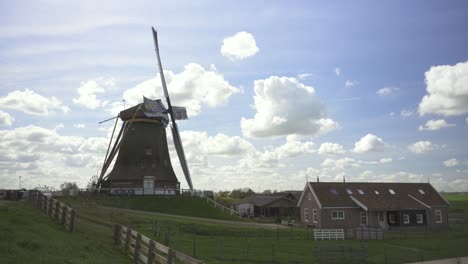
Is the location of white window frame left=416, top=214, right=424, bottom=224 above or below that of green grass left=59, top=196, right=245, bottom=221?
below

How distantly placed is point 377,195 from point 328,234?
14911 mm

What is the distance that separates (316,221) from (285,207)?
20.6 metres

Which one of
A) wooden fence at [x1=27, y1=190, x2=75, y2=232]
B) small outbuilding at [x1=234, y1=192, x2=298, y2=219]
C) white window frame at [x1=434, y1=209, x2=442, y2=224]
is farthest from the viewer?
small outbuilding at [x1=234, y1=192, x2=298, y2=219]

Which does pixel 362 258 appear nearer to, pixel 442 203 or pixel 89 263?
pixel 89 263

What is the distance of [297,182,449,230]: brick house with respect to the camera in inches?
1820

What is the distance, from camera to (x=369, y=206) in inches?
1831

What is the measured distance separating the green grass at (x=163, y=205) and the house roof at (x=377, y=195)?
1117 cm

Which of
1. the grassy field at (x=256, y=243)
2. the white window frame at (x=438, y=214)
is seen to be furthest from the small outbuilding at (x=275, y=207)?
the grassy field at (x=256, y=243)

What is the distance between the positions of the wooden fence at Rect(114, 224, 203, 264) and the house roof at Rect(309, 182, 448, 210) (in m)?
31.8

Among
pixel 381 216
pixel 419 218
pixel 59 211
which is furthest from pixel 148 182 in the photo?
pixel 419 218

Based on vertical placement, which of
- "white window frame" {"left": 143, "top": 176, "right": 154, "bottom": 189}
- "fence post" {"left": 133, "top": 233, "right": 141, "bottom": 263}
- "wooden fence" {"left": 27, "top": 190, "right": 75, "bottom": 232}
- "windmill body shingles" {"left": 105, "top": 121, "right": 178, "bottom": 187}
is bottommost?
"fence post" {"left": 133, "top": 233, "right": 141, "bottom": 263}

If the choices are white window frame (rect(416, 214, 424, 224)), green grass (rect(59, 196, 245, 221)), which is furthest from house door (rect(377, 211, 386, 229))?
green grass (rect(59, 196, 245, 221))

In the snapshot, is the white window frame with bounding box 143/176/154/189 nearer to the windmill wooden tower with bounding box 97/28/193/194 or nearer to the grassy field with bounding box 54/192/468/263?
the windmill wooden tower with bounding box 97/28/193/194

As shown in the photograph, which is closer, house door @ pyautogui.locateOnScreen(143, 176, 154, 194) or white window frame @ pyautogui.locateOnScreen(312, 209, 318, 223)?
white window frame @ pyautogui.locateOnScreen(312, 209, 318, 223)
